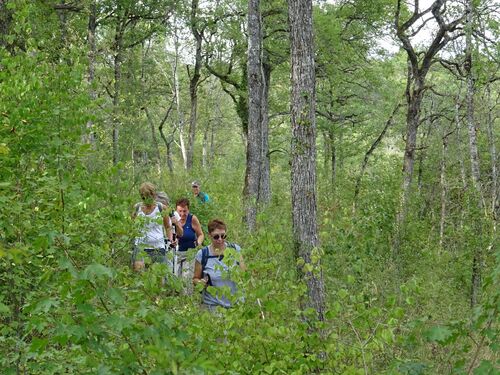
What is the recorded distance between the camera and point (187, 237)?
8484 millimetres

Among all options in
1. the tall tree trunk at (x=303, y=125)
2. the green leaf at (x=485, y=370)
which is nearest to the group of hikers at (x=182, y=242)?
the tall tree trunk at (x=303, y=125)

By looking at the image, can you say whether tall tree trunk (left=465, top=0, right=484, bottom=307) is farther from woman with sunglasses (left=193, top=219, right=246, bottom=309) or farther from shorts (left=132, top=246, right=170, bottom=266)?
shorts (left=132, top=246, right=170, bottom=266)

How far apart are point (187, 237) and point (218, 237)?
2755 millimetres

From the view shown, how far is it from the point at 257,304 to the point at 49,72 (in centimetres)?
265

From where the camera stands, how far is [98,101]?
4.91 metres

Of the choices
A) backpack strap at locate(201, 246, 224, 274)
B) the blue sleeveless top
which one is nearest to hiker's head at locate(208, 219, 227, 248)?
backpack strap at locate(201, 246, 224, 274)

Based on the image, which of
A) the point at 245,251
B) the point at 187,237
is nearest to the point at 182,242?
the point at 187,237

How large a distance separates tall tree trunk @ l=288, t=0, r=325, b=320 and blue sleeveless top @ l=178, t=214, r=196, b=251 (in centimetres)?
221

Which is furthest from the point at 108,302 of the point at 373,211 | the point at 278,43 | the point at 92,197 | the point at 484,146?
the point at 484,146

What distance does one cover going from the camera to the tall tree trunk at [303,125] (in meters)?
6.80

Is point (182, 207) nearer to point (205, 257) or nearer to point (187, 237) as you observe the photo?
point (187, 237)

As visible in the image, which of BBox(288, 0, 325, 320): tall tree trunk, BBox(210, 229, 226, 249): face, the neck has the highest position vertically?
BBox(288, 0, 325, 320): tall tree trunk

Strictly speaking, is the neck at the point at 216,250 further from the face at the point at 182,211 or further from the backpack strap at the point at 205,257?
the face at the point at 182,211

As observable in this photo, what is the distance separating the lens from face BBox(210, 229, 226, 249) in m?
5.79
